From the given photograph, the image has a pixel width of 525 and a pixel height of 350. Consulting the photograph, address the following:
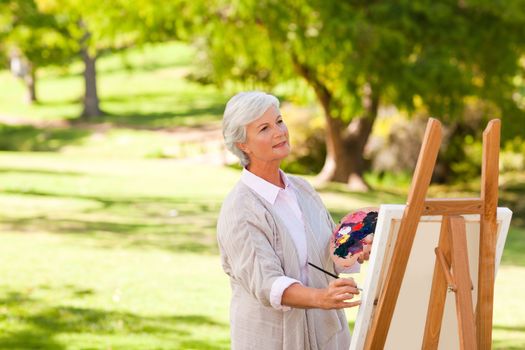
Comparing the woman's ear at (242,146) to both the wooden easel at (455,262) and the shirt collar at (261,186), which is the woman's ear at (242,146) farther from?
the wooden easel at (455,262)

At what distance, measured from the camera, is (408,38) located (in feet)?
76.4

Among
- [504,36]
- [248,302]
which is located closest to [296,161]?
[504,36]

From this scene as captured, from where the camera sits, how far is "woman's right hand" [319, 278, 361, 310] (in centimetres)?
381

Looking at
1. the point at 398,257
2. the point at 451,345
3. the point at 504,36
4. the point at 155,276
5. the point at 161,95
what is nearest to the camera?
the point at 398,257

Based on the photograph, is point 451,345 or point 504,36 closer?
point 451,345

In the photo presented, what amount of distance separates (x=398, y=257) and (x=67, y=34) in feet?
94.1

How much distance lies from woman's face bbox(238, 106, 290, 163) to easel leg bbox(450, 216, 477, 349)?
700 millimetres

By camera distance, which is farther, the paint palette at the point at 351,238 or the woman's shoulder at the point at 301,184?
the woman's shoulder at the point at 301,184

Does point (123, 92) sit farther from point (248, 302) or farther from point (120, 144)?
point (248, 302)

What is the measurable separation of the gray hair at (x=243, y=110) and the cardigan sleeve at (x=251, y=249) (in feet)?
0.92

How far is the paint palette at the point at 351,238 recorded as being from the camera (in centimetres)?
416

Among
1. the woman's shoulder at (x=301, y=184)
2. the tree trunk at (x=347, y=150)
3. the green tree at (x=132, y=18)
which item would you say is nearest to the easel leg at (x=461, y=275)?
the woman's shoulder at (x=301, y=184)

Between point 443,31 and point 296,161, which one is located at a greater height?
point 443,31

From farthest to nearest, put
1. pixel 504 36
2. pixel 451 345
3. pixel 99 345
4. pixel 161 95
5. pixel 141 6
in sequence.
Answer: pixel 161 95 → pixel 504 36 → pixel 141 6 → pixel 99 345 → pixel 451 345
